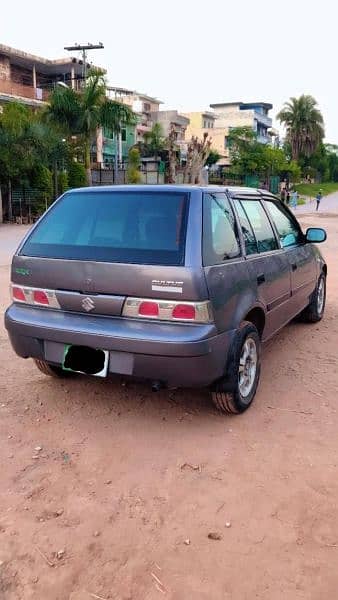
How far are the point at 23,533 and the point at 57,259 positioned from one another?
5.65 feet

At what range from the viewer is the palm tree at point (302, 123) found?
7344cm

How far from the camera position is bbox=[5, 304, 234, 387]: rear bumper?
316 centimetres

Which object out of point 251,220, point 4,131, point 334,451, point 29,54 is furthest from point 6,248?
point 29,54

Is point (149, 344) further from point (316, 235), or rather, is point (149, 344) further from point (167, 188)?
point (316, 235)

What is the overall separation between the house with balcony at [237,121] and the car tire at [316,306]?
52.8m

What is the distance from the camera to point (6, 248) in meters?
14.4

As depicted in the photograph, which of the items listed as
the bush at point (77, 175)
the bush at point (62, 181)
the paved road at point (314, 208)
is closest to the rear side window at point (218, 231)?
the bush at point (62, 181)

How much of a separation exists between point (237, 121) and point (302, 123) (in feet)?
30.5

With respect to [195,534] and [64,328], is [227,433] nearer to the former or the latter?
[195,534]

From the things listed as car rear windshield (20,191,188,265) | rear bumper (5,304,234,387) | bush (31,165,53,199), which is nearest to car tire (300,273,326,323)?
rear bumper (5,304,234,387)

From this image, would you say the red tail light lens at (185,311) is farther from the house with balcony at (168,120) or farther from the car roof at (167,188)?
the house with balcony at (168,120)

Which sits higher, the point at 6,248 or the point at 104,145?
the point at 104,145

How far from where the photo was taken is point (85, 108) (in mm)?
25266

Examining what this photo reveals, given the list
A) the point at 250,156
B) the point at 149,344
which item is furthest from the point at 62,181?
the point at 250,156
